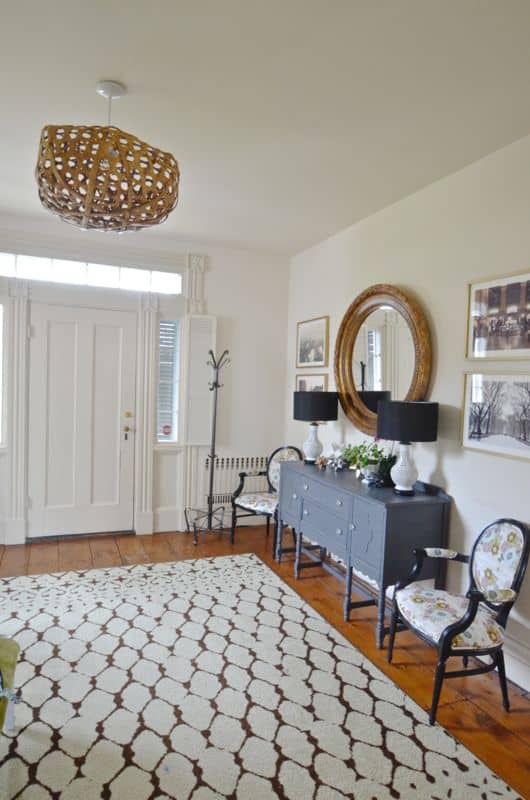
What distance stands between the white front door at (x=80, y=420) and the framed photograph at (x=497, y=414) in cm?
303

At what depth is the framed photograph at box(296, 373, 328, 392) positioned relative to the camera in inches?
181

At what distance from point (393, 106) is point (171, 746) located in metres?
3.01

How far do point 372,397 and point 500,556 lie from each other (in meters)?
1.54

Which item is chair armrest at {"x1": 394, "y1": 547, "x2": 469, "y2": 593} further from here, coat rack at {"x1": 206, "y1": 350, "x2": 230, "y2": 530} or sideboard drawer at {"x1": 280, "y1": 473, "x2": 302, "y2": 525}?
coat rack at {"x1": 206, "y1": 350, "x2": 230, "y2": 530}

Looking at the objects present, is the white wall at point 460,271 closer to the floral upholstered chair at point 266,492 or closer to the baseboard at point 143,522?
the floral upholstered chair at point 266,492

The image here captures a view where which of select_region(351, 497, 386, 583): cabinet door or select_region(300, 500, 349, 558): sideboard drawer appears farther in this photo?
select_region(300, 500, 349, 558): sideboard drawer

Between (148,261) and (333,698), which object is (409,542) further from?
(148,261)

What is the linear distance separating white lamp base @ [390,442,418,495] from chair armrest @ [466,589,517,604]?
84cm

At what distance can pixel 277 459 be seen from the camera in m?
4.92

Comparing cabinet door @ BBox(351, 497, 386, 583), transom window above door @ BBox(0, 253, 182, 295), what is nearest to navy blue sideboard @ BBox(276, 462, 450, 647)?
cabinet door @ BBox(351, 497, 386, 583)

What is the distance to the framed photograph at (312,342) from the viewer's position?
4.56 metres

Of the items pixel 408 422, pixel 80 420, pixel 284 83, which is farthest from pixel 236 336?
pixel 284 83

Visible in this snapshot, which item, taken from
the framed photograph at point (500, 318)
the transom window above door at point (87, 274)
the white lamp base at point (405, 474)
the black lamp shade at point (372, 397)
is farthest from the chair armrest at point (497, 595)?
the transom window above door at point (87, 274)

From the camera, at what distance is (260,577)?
3.86 m
